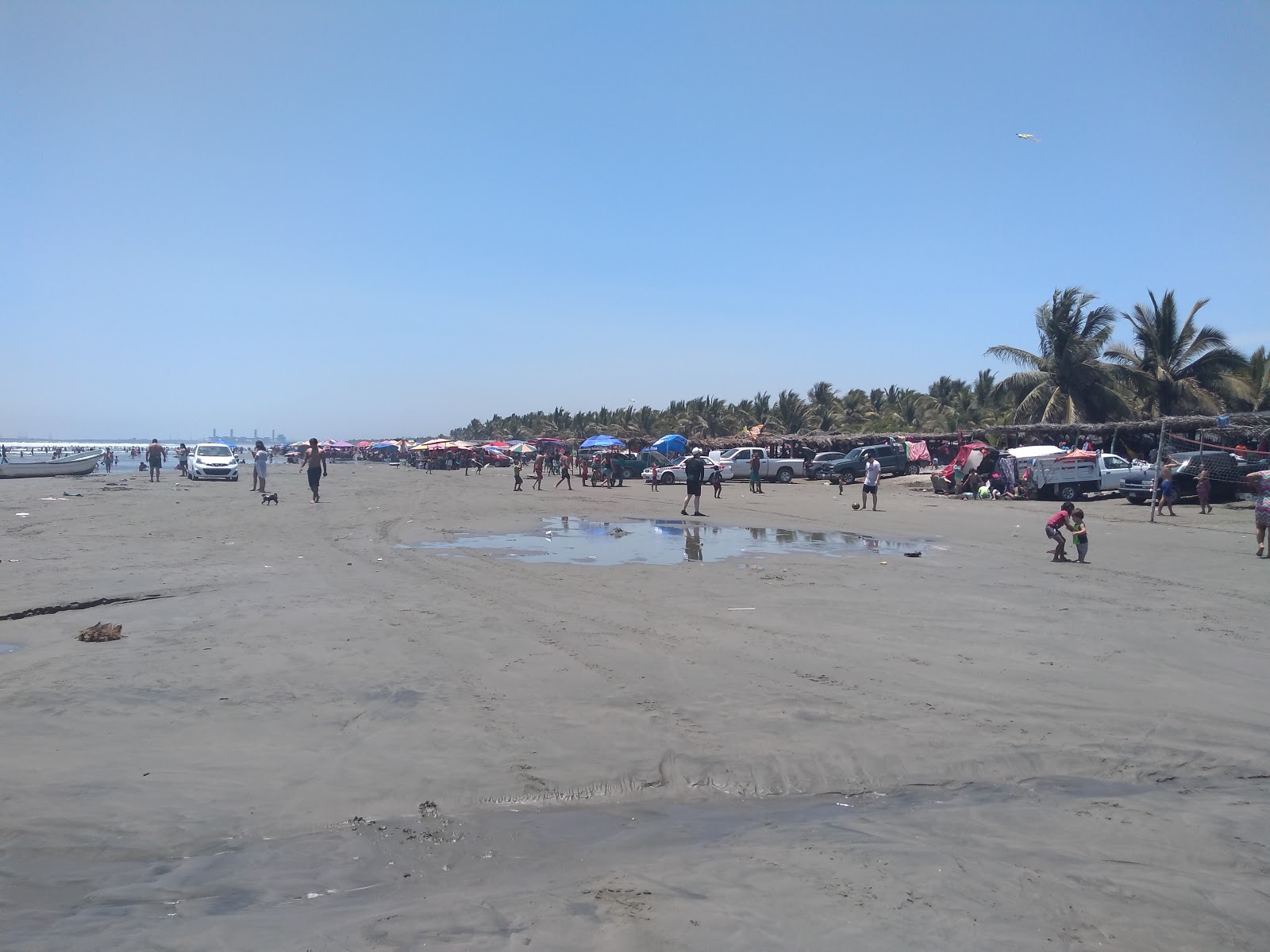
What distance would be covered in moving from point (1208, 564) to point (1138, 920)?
1223 cm

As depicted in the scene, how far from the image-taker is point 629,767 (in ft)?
17.5

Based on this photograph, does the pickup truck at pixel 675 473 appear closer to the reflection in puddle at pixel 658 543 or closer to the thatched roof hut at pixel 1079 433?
the thatched roof hut at pixel 1079 433

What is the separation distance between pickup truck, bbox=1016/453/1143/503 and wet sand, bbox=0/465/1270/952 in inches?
714

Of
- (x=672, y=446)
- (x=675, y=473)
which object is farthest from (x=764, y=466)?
(x=675, y=473)

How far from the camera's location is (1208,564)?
13727 millimetres

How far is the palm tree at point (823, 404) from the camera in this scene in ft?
195

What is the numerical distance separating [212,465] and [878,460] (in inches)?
1086

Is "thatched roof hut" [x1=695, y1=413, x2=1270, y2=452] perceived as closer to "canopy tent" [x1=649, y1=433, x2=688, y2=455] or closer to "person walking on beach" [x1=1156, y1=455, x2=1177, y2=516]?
"person walking on beach" [x1=1156, y1=455, x2=1177, y2=516]

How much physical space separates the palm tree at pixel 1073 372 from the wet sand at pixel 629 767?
3032 cm

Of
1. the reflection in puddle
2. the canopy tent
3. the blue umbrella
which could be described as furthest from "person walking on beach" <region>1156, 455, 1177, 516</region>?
the blue umbrella

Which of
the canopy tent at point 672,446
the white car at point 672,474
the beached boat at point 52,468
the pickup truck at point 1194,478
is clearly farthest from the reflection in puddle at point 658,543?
the beached boat at point 52,468

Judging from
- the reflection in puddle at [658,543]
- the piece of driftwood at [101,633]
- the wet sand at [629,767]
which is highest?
the piece of driftwood at [101,633]

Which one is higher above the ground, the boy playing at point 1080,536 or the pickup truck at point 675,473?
the pickup truck at point 675,473

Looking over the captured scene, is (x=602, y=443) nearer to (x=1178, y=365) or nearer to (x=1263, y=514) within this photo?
(x=1178, y=365)
